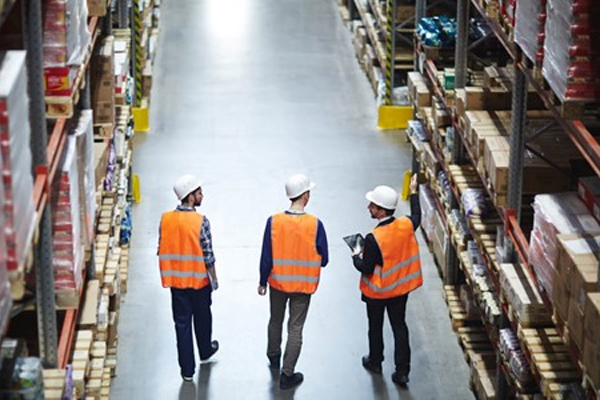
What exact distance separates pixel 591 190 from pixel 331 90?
459 inches

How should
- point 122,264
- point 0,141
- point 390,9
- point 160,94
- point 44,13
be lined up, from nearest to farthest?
point 0,141 → point 44,13 → point 122,264 → point 390,9 → point 160,94

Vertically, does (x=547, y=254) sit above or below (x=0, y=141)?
below

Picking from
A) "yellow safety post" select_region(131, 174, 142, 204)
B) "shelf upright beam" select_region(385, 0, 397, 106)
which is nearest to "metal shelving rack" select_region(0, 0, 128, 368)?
"yellow safety post" select_region(131, 174, 142, 204)

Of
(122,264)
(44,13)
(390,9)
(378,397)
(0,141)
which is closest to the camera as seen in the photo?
(0,141)

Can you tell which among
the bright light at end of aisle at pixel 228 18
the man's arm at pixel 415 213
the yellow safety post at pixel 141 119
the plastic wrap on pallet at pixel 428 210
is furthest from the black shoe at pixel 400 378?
the bright light at end of aisle at pixel 228 18

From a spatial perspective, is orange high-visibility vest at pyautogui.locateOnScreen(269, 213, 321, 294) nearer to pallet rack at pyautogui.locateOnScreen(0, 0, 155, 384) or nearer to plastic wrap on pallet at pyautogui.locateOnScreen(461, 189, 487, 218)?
plastic wrap on pallet at pyautogui.locateOnScreen(461, 189, 487, 218)

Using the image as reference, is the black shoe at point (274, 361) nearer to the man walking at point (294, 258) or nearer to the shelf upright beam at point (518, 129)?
the man walking at point (294, 258)

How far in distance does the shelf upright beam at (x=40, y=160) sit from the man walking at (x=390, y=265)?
3.86m

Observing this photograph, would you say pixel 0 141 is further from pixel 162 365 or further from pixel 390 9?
pixel 390 9

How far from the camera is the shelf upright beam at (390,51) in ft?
58.9

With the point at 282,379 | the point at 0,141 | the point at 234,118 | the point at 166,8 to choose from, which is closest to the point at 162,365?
the point at 282,379

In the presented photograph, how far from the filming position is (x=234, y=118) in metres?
18.8

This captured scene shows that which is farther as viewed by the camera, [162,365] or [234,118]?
[234,118]

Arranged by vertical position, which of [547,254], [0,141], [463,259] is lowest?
[463,259]
